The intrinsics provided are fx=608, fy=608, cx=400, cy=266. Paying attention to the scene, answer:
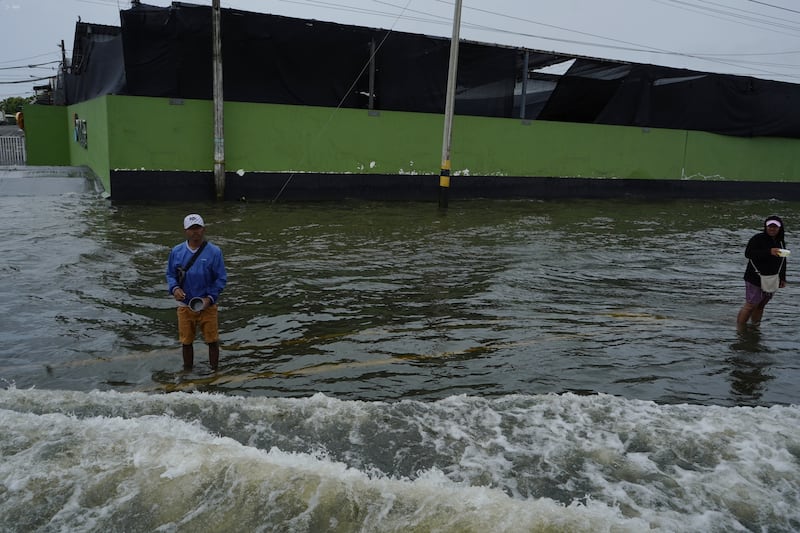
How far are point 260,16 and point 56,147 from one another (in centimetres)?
1475

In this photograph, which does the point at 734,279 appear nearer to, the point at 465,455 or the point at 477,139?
the point at 465,455

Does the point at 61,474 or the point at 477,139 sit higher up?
the point at 477,139

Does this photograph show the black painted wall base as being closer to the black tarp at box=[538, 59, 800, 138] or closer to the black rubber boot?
the black tarp at box=[538, 59, 800, 138]

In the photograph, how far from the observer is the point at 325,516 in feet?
13.8

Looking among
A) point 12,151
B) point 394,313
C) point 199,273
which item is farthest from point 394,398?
point 12,151

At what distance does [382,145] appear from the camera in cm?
2019

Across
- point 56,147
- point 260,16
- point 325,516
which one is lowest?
point 325,516

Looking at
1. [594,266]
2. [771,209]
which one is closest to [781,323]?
[594,266]

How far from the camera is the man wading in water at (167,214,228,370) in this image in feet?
19.7

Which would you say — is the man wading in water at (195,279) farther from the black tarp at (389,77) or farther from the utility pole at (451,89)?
the black tarp at (389,77)

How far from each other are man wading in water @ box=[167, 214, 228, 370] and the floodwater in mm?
578

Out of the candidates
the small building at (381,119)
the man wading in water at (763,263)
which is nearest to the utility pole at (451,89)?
the small building at (381,119)

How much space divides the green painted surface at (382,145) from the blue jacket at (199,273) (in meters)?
12.4

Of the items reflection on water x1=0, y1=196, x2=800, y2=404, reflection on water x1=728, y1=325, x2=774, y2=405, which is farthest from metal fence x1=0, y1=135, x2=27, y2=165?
reflection on water x1=728, y1=325, x2=774, y2=405
